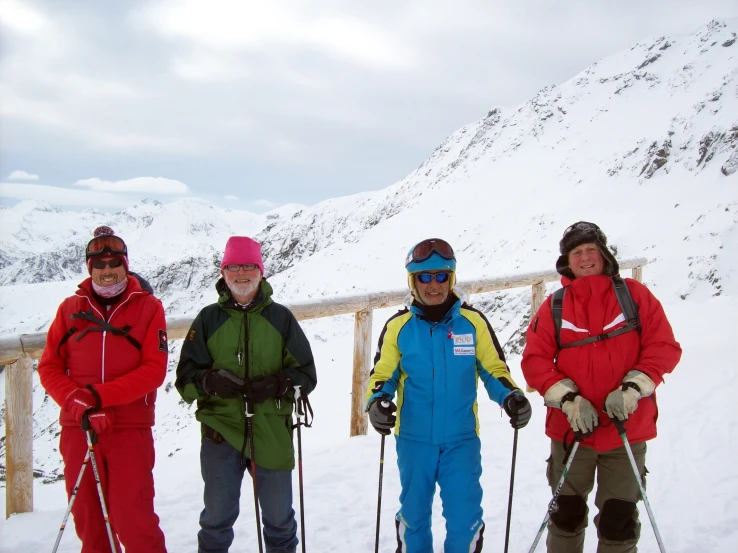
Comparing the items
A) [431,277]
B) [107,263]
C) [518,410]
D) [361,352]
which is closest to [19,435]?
[107,263]

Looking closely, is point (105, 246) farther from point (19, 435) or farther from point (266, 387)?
point (19, 435)

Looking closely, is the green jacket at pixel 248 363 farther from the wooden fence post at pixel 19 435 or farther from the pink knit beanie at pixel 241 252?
the wooden fence post at pixel 19 435

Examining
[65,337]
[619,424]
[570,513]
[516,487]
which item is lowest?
[516,487]

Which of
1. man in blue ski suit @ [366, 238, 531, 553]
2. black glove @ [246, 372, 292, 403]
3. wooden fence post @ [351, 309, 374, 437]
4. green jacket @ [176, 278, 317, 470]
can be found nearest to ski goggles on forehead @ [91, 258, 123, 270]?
green jacket @ [176, 278, 317, 470]

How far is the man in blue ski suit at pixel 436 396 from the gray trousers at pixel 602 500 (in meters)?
0.45

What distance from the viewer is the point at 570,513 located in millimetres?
2785

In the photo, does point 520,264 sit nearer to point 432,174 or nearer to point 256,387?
point 256,387

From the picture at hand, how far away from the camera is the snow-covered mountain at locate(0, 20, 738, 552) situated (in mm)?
13789

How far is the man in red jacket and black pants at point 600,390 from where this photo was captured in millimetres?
2619

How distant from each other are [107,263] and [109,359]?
0.55 m

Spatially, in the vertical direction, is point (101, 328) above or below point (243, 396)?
above

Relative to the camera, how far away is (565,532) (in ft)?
9.16

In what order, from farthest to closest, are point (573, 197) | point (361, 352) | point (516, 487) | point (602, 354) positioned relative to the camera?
1. point (573, 197)
2. point (361, 352)
3. point (516, 487)
4. point (602, 354)

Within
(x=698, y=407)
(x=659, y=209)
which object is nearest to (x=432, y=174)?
(x=659, y=209)
